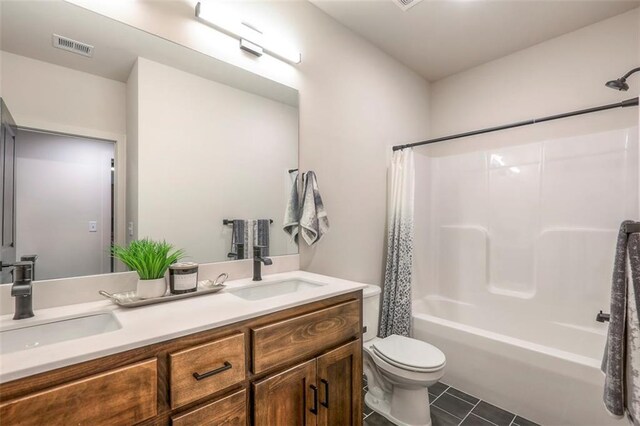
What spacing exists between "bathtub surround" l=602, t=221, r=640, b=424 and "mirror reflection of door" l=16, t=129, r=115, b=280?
194cm

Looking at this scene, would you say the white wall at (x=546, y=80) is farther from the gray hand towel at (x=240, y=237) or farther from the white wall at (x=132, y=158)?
the white wall at (x=132, y=158)

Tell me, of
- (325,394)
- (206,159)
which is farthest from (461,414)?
(206,159)

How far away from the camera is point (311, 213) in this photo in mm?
1826

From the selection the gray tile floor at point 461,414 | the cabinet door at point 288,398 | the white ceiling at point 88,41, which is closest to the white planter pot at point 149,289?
the cabinet door at point 288,398

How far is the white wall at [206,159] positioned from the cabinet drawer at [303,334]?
586 millimetres

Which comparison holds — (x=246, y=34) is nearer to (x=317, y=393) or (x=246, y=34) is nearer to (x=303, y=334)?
(x=303, y=334)

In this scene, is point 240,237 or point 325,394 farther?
point 240,237

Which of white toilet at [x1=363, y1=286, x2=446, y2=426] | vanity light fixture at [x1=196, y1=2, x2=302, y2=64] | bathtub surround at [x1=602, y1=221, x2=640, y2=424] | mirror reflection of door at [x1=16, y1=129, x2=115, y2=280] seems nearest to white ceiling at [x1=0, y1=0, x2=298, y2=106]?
vanity light fixture at [x1=196, y1=2, x2=302, y2=64]

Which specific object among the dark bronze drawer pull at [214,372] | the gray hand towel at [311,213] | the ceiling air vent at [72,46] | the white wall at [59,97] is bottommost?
the dark bronze drawer pull at [214,372]

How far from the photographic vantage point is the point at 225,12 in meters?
1.53

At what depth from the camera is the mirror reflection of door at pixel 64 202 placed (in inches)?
42.4

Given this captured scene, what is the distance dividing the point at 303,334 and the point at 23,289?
92cm

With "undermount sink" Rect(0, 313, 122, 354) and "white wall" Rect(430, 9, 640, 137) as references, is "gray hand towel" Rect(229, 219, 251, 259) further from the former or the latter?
"white wall" Rect(430, 9, 640, 137)

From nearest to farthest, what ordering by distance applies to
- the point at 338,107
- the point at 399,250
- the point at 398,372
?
1. the point at 398,372
2. the point at 338,107
3. the point at 399,250
